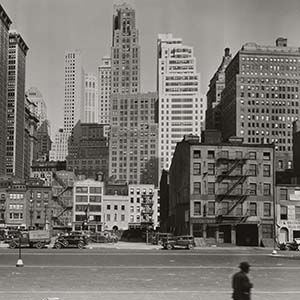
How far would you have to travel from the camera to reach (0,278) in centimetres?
3362

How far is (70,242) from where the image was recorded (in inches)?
3179

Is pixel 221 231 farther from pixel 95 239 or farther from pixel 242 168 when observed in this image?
pixel 95 239

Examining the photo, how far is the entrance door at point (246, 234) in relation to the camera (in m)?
98.6

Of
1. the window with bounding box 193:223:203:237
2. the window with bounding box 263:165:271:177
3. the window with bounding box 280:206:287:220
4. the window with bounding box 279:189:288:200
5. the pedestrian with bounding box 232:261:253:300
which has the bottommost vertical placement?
the window with bounding box 193:223:203:237

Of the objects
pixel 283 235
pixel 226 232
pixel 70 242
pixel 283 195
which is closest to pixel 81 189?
pixel 226 232

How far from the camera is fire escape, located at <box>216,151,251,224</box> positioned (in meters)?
98.2

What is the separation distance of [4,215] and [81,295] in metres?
128

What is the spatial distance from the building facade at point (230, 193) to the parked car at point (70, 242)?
2238cm

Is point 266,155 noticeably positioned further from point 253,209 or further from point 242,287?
point 242,287

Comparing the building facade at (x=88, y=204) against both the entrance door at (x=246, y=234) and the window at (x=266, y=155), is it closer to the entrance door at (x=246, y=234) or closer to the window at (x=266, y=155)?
the entrance door at (x=246, y=234)

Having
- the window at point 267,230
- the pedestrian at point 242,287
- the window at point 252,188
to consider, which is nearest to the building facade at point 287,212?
the window at point 267,230

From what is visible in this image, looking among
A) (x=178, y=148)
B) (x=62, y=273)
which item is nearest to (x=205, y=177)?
(x=178, y=148)

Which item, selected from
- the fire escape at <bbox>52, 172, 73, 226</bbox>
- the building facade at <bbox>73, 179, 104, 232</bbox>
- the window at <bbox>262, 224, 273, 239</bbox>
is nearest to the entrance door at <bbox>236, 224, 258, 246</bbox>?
the window at <bbox>262, 224, 273, 239</bbox>

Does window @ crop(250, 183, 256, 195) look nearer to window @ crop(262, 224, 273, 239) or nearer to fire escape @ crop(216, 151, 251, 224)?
fire escape @ crop(216, 151, 251, 224)
